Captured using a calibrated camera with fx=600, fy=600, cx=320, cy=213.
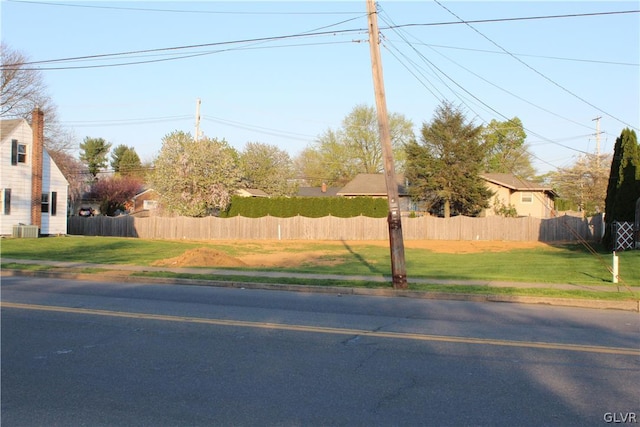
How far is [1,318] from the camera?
32.6 ft

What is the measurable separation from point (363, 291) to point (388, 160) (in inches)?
131

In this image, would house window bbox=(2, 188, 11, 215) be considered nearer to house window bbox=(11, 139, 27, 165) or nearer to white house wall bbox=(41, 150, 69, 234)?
house window bbox=(11, 139, 27, 165)

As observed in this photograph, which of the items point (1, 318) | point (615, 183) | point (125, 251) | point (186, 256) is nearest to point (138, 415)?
point (1, 318)

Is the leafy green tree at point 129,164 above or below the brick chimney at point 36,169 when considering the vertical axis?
above

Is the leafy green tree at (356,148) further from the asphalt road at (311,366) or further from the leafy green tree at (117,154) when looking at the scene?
the asphalt road at (311,366)

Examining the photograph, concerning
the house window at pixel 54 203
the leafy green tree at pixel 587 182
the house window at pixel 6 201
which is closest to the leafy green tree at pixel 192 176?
the house window at pixel 54 203

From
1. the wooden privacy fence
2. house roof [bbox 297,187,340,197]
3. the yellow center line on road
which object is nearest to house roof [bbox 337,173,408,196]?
house roof [bbox 297,187,340,197]

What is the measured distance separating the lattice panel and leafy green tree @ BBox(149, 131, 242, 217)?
110 feet

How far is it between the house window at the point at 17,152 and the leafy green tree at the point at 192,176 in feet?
55.3

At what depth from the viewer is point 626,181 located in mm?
31719

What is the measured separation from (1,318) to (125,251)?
64.3ft

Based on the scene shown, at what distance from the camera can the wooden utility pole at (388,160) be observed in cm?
1501

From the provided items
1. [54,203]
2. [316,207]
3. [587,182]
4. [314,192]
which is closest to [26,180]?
[54,203]

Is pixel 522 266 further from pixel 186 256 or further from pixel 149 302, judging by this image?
pixel 149 302
